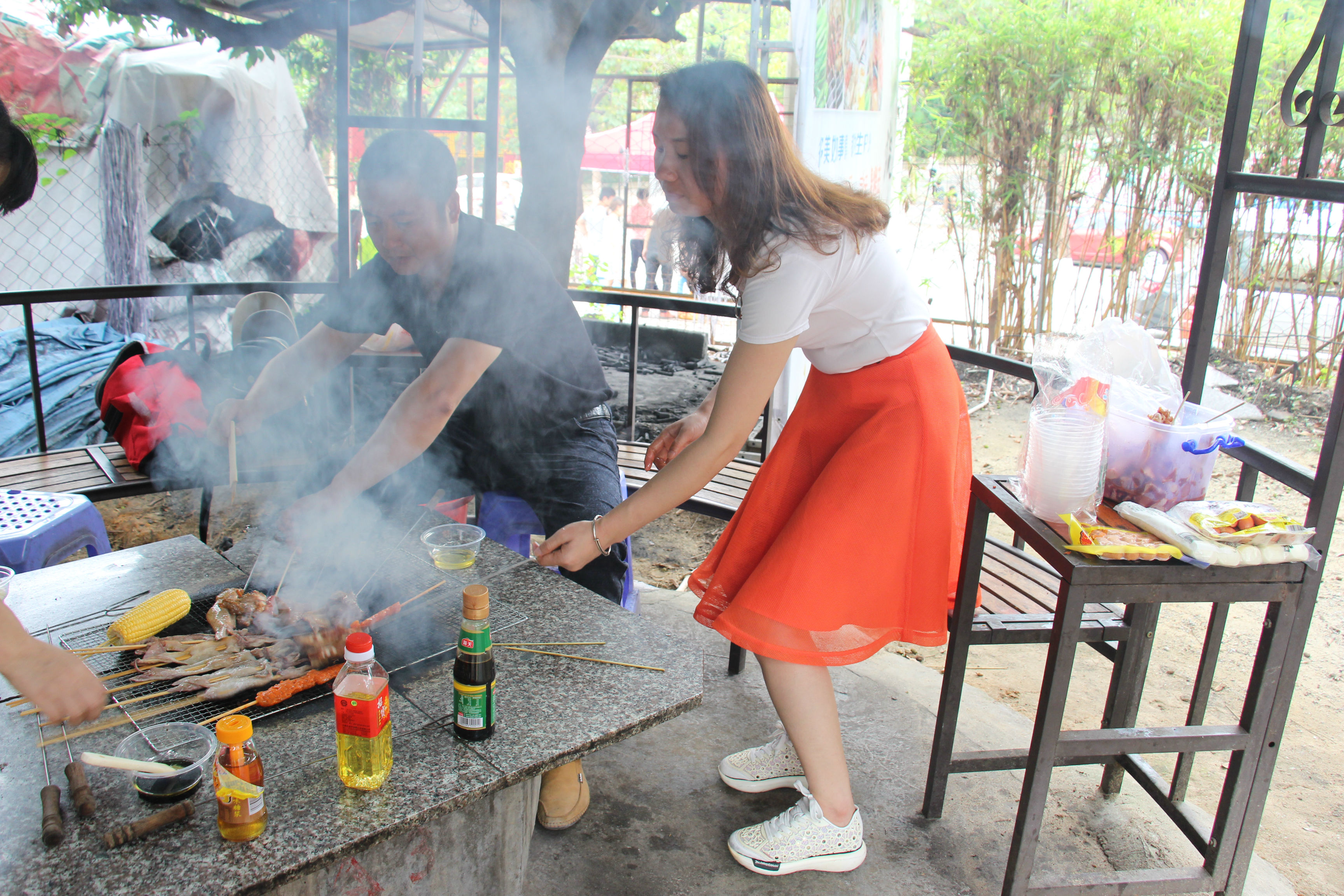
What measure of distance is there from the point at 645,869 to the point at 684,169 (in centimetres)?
193

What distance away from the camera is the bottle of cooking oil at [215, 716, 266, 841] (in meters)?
1.49

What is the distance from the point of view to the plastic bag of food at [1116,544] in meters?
1.85

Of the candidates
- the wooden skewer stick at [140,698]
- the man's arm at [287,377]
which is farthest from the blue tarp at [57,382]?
the wooden skewer stick at [140,698]

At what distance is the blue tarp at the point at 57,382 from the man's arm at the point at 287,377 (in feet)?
8.08

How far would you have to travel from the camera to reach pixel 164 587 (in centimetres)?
249

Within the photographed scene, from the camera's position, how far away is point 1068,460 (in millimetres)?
2029

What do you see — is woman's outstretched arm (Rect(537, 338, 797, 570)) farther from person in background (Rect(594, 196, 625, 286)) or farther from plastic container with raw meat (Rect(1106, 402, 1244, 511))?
person in background (Rect(594, 196, 625, 286))

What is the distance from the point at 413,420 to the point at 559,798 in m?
1.30

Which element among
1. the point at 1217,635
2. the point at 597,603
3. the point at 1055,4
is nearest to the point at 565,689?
the point at 597,603

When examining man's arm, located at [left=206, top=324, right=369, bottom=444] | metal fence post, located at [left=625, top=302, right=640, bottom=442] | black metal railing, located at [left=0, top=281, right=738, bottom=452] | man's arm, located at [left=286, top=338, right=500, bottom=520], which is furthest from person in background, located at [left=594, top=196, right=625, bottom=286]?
man's arm, located at [left=286, top=338, right=500, bottom=520]

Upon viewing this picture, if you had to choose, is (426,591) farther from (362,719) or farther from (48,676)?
(48,676)

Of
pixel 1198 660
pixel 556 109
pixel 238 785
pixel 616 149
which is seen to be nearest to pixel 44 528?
pixel 238 785

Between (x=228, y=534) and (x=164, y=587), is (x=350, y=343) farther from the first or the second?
(x=228, y=534)

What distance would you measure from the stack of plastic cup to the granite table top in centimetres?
97
